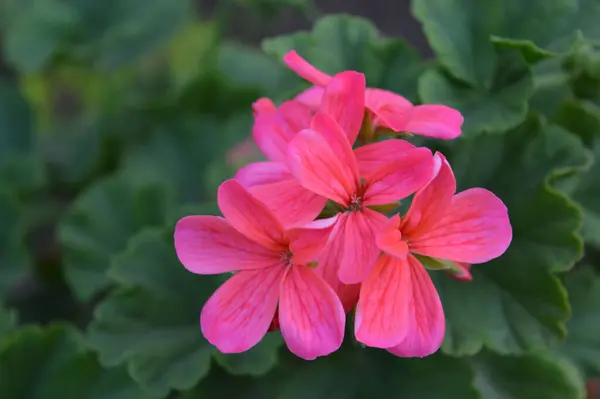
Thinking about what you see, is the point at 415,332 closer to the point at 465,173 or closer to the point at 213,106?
the point at 465,173

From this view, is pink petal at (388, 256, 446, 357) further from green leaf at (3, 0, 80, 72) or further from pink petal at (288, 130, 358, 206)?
green leaf at (3, 0, 80, 72)

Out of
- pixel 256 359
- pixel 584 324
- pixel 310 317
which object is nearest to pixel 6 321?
pixel 256 359

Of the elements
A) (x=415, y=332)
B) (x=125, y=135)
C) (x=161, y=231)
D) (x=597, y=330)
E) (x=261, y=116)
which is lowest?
(x=597, y=330)

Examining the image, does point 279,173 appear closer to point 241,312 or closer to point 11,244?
point 241,312

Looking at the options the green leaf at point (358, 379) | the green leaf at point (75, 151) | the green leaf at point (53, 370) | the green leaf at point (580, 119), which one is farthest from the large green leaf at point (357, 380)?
the green leaf at point (75, 151)

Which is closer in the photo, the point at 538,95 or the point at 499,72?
the point at 499,72

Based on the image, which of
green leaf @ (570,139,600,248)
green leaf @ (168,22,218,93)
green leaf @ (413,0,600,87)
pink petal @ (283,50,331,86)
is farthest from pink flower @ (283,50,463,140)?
green leaf @ (168,22,218,93)

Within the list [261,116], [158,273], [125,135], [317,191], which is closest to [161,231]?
[158,273]
